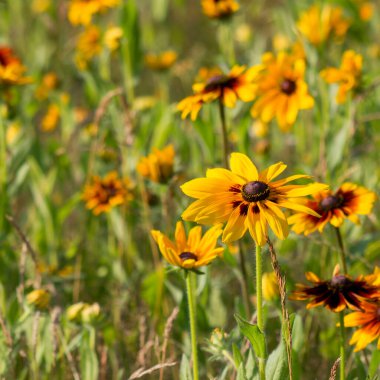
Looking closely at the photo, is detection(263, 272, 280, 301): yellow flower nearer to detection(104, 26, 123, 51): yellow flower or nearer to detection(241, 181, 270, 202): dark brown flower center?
detection(241, 181, 270, 202): dark brown flower center

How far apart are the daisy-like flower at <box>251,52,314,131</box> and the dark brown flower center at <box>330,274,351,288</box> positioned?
65 centimetres

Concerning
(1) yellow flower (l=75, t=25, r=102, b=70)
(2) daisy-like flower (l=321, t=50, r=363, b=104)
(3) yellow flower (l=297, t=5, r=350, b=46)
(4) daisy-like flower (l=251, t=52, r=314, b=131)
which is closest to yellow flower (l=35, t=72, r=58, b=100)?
(1) yellow flower (l=75, t=25, r=102, b=70)

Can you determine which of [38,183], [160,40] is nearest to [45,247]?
[38,183]

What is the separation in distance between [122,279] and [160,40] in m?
1.97

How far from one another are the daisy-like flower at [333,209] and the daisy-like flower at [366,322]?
Answer: 0.48 ft

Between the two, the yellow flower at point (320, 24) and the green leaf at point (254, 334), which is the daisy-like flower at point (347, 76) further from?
the green leaf at point (254, 334)

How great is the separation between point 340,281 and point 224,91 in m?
0.48

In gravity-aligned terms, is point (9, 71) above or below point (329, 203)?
above

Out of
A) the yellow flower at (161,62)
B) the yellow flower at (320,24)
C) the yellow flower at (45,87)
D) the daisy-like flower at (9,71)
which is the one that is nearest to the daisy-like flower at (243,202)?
the daisy-like flower at (9,71)

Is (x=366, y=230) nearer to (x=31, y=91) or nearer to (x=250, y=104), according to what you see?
(x=250, y=104)

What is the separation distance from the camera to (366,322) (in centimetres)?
102

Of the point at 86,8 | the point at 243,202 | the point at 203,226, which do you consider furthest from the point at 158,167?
the point at 86,8

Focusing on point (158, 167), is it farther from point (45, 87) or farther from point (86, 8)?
point (45, 87)

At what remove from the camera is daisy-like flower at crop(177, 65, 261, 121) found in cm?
127
